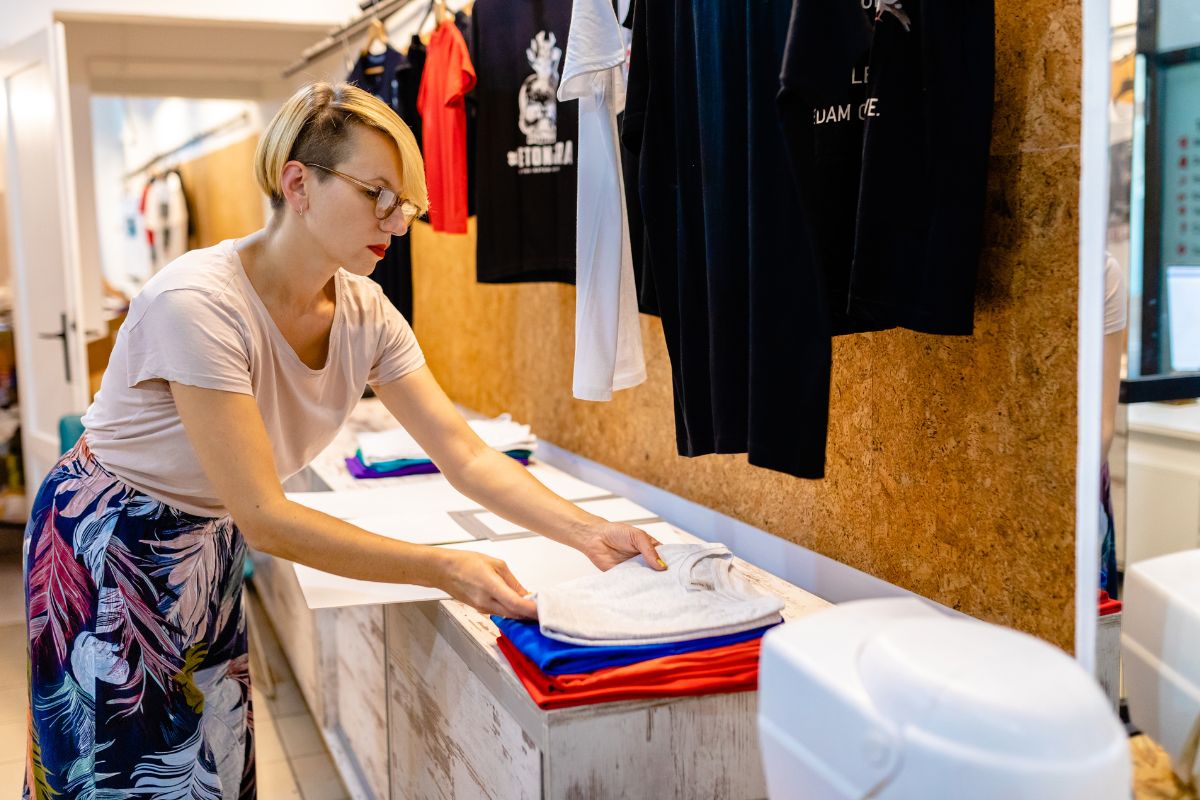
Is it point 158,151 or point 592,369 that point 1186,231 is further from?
point 158,151

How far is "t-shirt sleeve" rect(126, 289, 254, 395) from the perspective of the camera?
1.39 metres

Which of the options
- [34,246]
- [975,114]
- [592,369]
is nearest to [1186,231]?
[975,114]

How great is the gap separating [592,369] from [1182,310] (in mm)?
986

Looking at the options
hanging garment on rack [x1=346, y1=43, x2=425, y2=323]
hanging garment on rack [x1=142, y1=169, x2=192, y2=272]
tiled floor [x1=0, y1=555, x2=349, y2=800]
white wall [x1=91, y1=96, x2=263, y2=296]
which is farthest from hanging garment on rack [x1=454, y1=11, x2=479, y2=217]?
hanging garment on rack [x1=142, y1=169, x2=192, y2=272]

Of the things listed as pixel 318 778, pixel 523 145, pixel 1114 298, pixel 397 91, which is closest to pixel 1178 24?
pixel 1114 298

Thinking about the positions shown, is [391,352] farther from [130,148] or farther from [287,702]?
[130,148]

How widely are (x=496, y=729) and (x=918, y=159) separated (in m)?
0.91

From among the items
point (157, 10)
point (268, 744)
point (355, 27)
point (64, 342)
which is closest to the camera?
point (268, 744)

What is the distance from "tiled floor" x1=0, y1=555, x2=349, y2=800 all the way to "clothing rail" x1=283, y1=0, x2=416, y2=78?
2083mm

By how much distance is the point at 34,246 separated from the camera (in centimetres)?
412

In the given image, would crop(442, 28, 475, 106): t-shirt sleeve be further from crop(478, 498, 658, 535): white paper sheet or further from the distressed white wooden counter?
the distressed white wooden counter

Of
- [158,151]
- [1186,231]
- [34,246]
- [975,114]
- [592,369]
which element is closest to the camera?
[1186,231]

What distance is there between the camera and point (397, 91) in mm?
3010

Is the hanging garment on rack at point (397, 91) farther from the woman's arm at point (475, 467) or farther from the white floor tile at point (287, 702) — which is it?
the white floor tile at point (287, 702)
